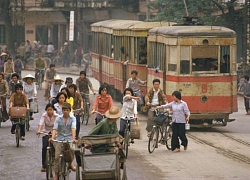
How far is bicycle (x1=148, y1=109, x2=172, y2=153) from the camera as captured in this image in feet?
66.3

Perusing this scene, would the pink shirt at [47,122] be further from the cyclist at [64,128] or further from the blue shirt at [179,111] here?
the blue shirt at [179,111]

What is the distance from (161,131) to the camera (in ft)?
67.4

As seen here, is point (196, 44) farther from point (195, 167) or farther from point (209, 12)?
point (209, 12)

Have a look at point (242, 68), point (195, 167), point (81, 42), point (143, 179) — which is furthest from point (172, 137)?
point (81, 42)

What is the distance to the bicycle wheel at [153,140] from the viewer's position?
20.1 meters

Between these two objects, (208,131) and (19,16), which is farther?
(19,16)

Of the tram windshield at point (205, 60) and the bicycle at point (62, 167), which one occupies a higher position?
the tram windshield at point (205, 60)

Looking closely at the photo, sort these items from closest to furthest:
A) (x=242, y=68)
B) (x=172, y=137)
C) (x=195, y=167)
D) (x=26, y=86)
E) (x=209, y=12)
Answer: (x=195, y=167), (x=172, y=137), (x=26, y=86), (x=242, y=68), (x=209, y=12)

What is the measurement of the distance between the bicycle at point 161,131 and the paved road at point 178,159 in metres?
0.22

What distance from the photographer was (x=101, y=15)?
6153 cm

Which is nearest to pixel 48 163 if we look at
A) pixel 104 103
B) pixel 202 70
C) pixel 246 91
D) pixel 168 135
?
pixel 104 103

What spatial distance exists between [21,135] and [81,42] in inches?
1562

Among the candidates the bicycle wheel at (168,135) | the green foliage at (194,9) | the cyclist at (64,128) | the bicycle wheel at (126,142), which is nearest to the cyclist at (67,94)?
the bicycle wheel at (126,142)

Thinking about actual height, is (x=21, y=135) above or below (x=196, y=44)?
below
